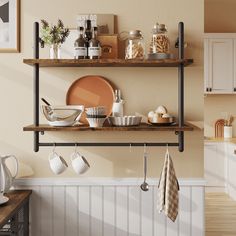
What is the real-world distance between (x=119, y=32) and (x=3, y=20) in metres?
0.69

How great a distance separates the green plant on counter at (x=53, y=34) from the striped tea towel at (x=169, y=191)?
35.0 inches

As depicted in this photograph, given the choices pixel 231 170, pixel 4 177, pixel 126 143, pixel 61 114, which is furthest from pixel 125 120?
pixel 231 170

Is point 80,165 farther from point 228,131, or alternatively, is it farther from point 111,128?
point 228,131

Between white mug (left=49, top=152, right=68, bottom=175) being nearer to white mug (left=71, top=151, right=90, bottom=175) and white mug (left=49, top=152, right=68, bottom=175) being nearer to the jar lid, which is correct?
white mug (left=71, top=151, right=90, bottom=175)

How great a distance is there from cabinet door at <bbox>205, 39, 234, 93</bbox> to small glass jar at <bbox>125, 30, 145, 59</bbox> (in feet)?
10.7

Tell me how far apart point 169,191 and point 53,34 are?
1080 millimetres

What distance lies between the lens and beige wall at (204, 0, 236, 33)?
225 inches

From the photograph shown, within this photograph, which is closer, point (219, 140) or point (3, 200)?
point (3, 200)

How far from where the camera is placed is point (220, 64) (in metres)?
5.50

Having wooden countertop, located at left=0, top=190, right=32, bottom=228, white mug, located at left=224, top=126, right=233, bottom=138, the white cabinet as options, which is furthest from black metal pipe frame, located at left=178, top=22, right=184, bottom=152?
white mug, located at left=224, top=126, right=233, bottom=138

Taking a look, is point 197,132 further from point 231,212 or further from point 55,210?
point 231,212

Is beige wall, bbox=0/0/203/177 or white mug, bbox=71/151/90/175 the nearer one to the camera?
white mug, bbox=71/151/90/175

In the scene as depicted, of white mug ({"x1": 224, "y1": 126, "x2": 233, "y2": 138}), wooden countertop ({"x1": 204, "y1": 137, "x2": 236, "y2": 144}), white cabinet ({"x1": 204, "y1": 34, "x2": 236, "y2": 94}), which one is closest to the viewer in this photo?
wooden countertop ({"x1": 204, "y1": 137, "x2": 236, "y2": 144})

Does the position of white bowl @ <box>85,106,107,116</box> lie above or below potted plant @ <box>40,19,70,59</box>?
below
